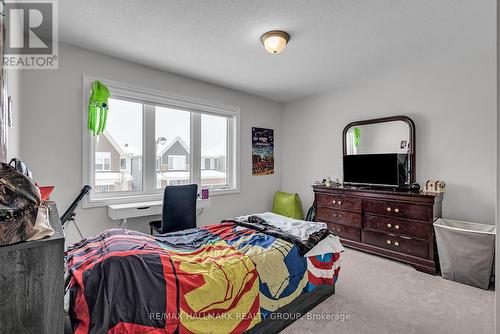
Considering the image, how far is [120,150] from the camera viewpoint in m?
3.25

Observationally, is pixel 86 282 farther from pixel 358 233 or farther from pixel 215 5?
pixel 358 233

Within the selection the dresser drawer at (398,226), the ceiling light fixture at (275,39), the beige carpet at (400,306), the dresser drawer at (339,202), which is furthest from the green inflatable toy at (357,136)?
the ceiling light fixture at (275,39)

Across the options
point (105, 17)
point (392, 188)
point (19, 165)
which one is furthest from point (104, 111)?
point (392, 188)

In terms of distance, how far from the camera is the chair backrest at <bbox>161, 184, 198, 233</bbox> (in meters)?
Result: 2.81

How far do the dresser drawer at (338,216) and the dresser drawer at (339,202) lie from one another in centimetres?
6

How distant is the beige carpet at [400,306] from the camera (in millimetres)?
1905

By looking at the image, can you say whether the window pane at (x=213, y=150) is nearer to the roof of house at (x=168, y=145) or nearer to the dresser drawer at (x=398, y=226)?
the roof of house at (x=168, y=145)

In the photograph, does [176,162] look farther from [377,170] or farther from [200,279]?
[377,170]

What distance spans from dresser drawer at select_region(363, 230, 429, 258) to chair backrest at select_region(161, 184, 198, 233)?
2427 millimetres

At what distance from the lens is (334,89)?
14.0 ft

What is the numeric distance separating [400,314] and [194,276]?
1.79m

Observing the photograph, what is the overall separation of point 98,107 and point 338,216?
140 inches

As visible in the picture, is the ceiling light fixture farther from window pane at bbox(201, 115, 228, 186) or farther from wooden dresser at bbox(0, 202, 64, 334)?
wooden dresser at bbox(0, 202, 64, 334)

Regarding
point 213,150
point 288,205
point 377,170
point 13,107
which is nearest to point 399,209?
point 377,170
